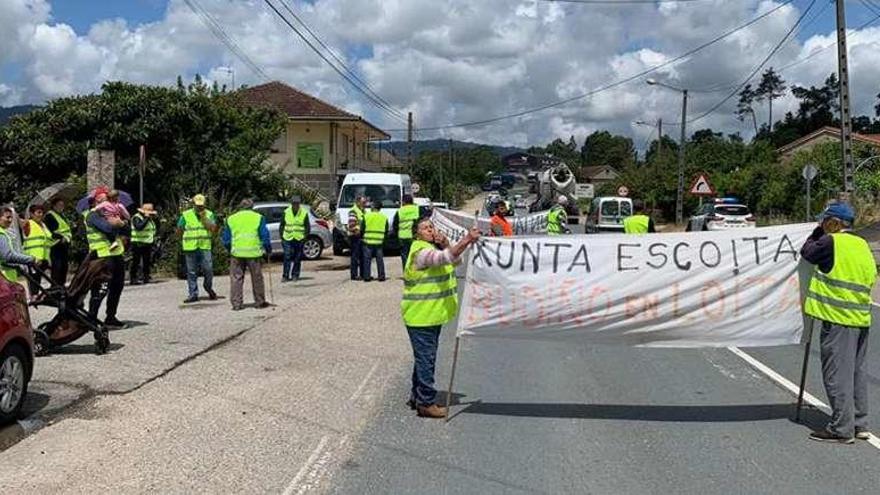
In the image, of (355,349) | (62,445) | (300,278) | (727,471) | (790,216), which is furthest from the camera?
(790,216)

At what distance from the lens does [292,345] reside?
10766 mm

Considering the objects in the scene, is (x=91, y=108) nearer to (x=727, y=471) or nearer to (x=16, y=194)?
(x=16, y=194)

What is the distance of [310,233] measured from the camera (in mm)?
25078

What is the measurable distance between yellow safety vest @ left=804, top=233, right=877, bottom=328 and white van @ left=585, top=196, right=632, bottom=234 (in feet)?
103

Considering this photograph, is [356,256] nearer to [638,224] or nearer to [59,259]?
[59,259]

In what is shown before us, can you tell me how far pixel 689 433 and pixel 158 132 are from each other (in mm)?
22632

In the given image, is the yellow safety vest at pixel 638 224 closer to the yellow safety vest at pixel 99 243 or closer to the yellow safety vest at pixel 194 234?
the yellow safety vest at pixel 194 234

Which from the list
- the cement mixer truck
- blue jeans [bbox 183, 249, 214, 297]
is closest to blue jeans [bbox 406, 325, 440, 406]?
blue jeans [bbox 183, 249, 214, 297]

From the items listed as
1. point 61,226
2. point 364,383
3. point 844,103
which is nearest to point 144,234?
point 61,226

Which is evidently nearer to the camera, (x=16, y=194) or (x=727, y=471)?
(x=727, y=471)

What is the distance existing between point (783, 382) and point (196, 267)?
32.4ft

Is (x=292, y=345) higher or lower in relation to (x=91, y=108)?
lower

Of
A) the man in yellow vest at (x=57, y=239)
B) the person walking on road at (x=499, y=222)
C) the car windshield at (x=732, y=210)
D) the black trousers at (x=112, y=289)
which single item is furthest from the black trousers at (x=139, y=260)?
the car windshield at (x=732, y=210)

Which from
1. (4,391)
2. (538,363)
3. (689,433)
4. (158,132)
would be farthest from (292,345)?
(158,132)
